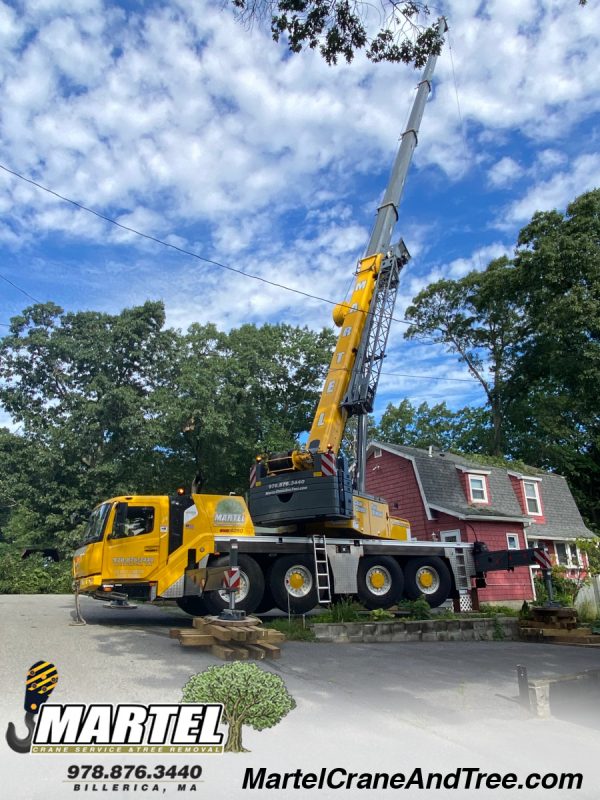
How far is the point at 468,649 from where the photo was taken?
11359 millimetres

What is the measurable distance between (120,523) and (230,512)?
89.8 inches

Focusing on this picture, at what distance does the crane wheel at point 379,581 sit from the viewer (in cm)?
1354

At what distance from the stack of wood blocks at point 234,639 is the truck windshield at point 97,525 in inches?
142

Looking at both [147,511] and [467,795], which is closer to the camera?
[467,795]

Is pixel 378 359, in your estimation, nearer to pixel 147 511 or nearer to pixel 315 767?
pixel 147 511

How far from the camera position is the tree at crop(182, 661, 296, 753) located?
13.9 feet

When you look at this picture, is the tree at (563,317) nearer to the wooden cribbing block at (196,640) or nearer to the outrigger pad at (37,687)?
the wooden cribbing block at (196,640)

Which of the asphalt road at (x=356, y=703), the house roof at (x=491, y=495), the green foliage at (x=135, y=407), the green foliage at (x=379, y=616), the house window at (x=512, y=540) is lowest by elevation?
the asphalt road at (x=356, y=703)

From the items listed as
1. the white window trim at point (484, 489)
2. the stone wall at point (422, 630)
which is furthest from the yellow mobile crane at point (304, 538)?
the white window trim at point (484, 489)

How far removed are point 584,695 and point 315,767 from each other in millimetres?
4002

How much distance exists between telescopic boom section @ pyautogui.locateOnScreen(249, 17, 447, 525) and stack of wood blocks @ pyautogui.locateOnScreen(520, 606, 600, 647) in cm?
484

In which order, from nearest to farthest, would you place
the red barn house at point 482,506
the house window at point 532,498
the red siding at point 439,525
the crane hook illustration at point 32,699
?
the crane hook illustration at point 32,699 < the red siding at point 439,525 < the red barn house at point 482,506 < the house window at point 532,498

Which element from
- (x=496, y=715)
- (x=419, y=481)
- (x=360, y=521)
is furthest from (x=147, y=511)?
(x=419, y=481)

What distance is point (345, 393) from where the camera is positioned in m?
14.9
